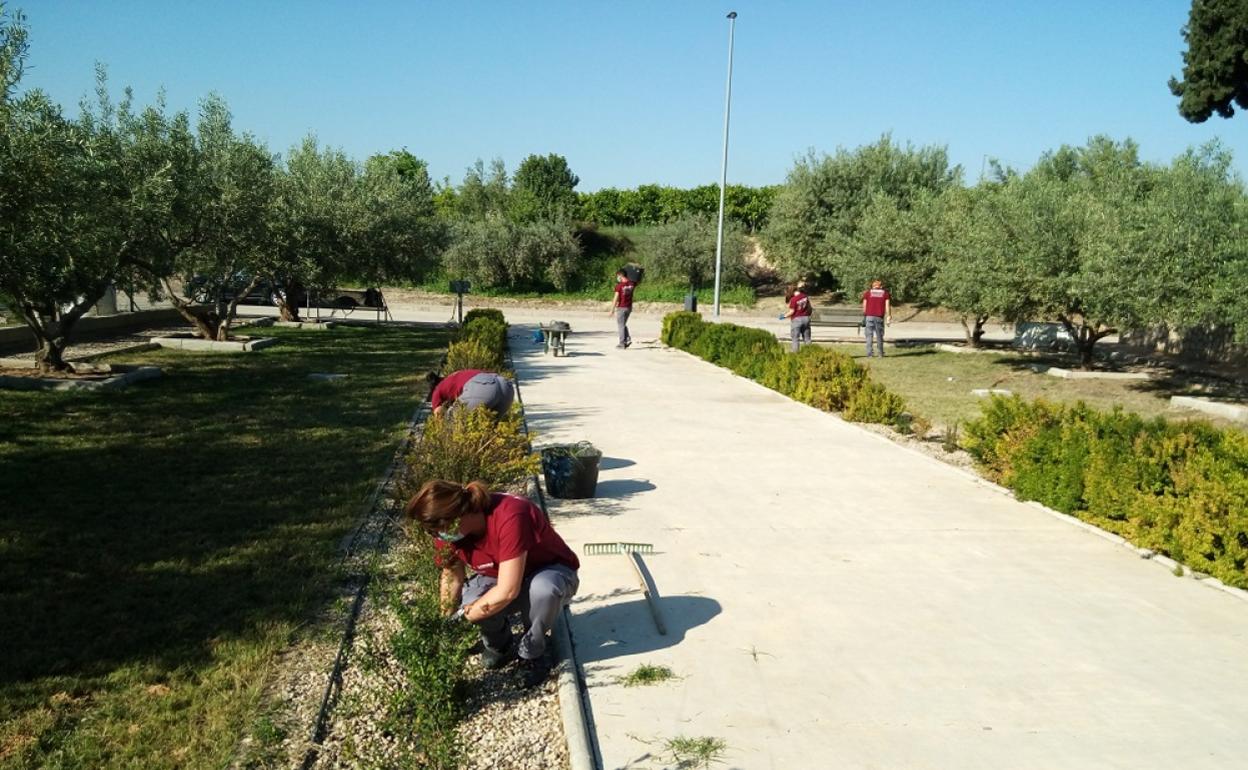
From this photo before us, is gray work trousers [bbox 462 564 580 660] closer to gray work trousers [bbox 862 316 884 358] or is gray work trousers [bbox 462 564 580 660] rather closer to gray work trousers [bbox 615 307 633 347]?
gray work trousers [bbox 615 307 633 347]

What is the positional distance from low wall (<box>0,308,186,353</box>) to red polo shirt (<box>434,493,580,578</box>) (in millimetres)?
14710

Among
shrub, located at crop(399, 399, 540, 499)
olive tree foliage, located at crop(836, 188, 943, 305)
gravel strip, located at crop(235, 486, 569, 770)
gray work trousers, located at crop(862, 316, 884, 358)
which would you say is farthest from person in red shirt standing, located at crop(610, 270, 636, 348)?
gravel strip, located at crop(235, 486, 569, 770)

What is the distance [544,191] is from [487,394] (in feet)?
175

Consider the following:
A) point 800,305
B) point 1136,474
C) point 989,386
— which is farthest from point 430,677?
point 800,305

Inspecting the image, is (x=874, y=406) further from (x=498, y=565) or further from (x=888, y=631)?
(x=498, y=565)

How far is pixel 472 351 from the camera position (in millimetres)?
12906

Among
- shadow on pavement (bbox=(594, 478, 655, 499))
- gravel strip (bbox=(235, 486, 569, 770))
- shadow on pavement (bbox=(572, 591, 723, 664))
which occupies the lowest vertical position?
gravel strip (bbox=(235, 486, 569, 770))

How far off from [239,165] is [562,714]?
1503 cm

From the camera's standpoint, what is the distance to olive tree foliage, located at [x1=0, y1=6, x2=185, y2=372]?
344 inches

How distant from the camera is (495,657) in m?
4.43

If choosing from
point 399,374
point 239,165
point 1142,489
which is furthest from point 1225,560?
point 239,165

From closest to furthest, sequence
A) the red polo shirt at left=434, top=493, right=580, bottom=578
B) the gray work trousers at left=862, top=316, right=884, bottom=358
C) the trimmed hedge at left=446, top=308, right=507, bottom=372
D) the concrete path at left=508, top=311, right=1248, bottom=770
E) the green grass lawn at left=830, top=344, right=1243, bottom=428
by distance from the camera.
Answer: the concrete path at left=508, top=311, right=1248, bottom=770
the red polo shirt at left=434, top=493, right=580, bottom=578
the trimmed hedge at left=446, top=308, right=507, bottom=372
the green grass lawn at left=830, top=344, right=1243, bottom=428
the gray work trousers at left=862, top=316, right=884, bottom=358

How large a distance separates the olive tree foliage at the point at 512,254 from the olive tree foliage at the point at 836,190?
11.9m

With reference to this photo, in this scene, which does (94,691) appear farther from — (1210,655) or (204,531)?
(1210,655)
